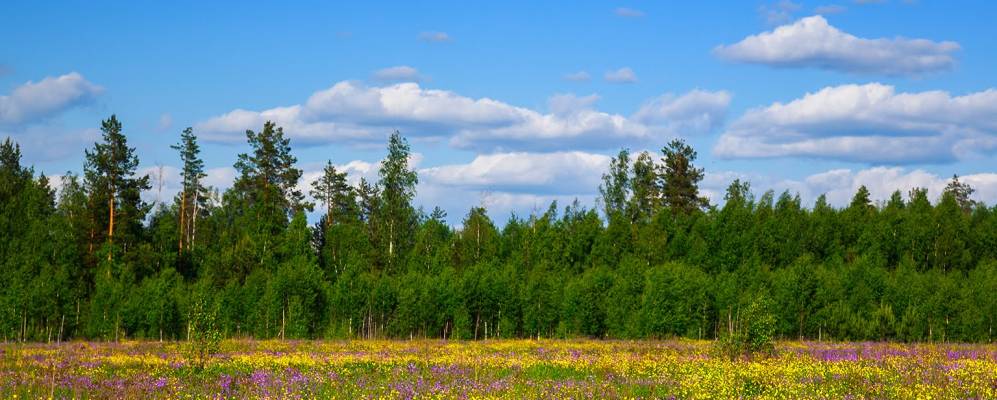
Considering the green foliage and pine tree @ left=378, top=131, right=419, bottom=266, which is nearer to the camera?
the green foliage

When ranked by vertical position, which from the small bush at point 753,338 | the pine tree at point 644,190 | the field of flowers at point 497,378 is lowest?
the field of flowers at point 497,378

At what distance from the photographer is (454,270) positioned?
76.3 m

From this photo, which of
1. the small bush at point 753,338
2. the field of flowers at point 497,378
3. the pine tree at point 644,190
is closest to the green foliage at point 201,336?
the field of flowers at point 497,378

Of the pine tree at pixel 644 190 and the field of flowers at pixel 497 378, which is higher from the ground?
the pine tree at pixel 644 190

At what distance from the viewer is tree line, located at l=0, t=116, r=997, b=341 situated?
66.1 metres

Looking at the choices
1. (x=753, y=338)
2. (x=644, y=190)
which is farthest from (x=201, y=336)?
(x=644, y=190)

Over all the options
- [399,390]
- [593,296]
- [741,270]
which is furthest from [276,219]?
[399,390]

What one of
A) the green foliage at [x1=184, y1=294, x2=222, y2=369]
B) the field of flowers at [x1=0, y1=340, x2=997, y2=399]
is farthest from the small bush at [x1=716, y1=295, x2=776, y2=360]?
the green foliage at [x1=184, y1=294, x2=222, y2=369]

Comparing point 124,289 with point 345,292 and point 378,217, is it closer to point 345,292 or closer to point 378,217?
point 345,292

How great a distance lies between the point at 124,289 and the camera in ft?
216

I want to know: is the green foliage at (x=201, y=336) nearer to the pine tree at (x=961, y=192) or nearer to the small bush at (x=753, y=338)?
the small bush at (x=753, y=338)

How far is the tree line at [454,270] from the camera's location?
6612 cm

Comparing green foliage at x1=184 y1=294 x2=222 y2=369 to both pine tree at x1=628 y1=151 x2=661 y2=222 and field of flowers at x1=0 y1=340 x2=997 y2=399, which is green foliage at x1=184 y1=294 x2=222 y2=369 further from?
pine tree at x1=628 y1=151 x2=661 y2=222

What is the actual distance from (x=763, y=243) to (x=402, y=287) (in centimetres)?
3731
